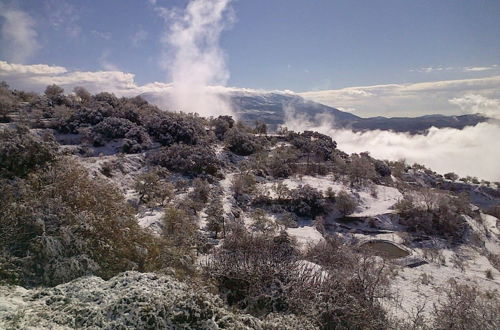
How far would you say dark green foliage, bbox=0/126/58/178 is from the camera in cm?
750

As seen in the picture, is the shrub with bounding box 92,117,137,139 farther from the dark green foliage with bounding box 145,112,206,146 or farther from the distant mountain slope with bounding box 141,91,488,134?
the distant mountain slope with bounding box 141,91,488,134

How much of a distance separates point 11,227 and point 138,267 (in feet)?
7.26

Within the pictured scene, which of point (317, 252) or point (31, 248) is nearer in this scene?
point (31, 248)

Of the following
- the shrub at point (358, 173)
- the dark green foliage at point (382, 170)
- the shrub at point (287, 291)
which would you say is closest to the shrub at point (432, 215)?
the shrub at point (358, 173)

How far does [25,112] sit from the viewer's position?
22984mm

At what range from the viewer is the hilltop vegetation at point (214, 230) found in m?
4.36

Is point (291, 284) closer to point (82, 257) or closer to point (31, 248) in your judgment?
point (82, 257)

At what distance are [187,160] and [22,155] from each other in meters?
12.8

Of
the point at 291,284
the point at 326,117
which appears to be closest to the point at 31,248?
the point at 291,284

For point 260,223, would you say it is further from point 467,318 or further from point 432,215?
point 432,215

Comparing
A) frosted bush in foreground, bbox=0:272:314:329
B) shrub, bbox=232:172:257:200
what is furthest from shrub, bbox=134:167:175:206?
frosted bush in foreground, bbox=0:272:314:329

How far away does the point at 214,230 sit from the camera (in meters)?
14.3

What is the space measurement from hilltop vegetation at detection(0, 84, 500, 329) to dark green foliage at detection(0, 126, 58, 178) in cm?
3

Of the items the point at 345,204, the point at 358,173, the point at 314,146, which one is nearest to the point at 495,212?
the point at 358,173
